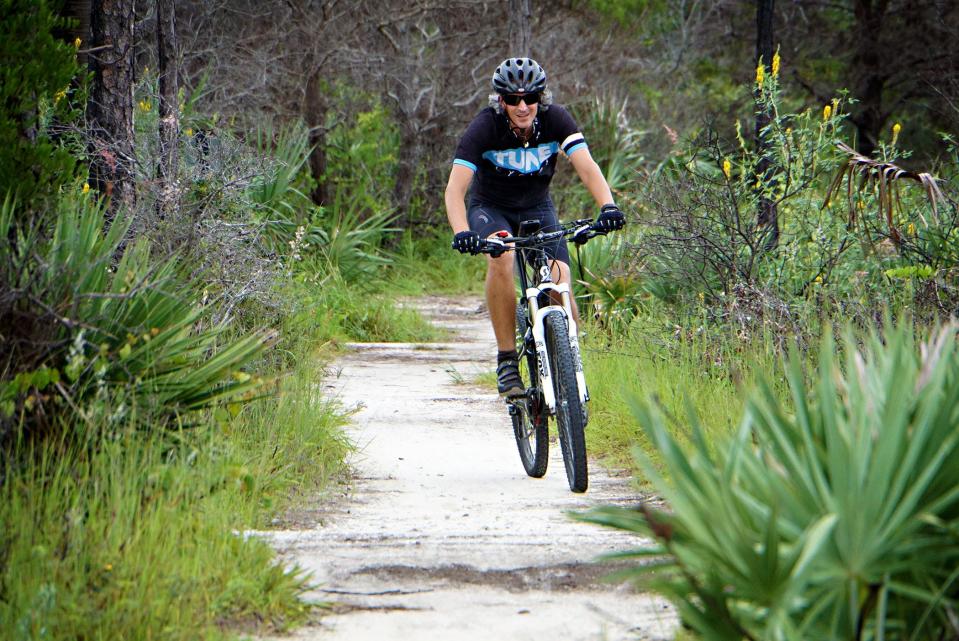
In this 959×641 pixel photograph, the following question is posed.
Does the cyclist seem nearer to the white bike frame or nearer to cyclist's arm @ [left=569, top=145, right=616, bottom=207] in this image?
cyclist's arm @ [left=569, top=145, right=616, bottom=207]

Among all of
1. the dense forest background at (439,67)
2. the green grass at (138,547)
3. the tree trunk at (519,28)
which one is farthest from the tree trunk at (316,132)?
the green grass at (138,547)

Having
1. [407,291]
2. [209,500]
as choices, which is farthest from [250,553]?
[407,291]

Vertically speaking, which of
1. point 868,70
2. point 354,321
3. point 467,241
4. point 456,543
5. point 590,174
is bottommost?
point 354,321

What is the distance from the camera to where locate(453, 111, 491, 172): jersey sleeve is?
6.28 m

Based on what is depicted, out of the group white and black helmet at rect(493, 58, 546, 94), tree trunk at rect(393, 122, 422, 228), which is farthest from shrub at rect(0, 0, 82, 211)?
tree trunk at rect(393, 122, 422, 228)

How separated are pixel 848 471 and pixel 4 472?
2.74 meters

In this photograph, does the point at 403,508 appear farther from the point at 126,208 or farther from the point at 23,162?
the point at 126,208

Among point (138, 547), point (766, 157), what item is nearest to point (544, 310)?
point (138, 547)

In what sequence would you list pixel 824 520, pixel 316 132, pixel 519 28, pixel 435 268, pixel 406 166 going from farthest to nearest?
pixel 406 166
pixel 435 268
pixel 316 132
pixel 519 28
pixel 824 520

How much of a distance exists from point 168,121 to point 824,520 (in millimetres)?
6533

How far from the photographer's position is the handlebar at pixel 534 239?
226 inches

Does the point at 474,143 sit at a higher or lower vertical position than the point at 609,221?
higher

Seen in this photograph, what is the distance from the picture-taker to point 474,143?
629cm

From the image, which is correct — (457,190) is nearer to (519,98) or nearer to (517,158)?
(517,158)
